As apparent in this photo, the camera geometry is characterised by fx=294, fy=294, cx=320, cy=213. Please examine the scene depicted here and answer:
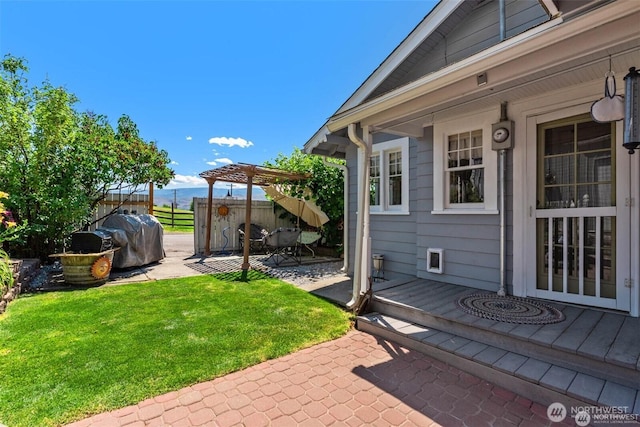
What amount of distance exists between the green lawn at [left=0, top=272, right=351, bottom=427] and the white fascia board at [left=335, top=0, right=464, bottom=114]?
336 centimetres

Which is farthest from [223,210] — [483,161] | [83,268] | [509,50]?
[509,50]

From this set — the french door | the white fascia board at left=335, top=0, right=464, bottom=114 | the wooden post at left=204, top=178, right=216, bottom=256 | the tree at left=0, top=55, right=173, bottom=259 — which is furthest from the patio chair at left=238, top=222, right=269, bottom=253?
the french door

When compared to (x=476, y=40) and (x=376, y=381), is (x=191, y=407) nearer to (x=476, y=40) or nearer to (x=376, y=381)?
(x=376, y=381)

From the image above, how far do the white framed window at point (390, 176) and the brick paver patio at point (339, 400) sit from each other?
325cm

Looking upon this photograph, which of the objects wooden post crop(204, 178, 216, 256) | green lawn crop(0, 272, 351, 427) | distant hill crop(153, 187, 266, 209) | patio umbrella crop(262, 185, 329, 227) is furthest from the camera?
distant hill crop(153, 187, 266, 209)

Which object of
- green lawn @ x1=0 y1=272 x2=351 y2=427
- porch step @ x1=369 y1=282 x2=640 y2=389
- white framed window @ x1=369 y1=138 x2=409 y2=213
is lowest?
green lawn @ x1=0 y1=272 x2=351 y2=427

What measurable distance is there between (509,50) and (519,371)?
261 centimetres

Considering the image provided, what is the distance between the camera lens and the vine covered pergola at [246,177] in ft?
21.6

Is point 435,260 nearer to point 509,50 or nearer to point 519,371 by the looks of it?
point 519,371

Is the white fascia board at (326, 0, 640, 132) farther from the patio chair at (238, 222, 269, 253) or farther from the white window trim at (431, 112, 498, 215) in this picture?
the patio chair at (238, 222, 269, 253)

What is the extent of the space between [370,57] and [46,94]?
8919 mm

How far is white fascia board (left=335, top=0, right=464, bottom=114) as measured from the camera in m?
4.33

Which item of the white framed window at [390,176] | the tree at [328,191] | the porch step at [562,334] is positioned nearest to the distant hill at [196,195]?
the tree at [328,191]

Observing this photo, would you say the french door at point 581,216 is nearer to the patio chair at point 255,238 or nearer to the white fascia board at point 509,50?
the white fascia board at point 509,50
